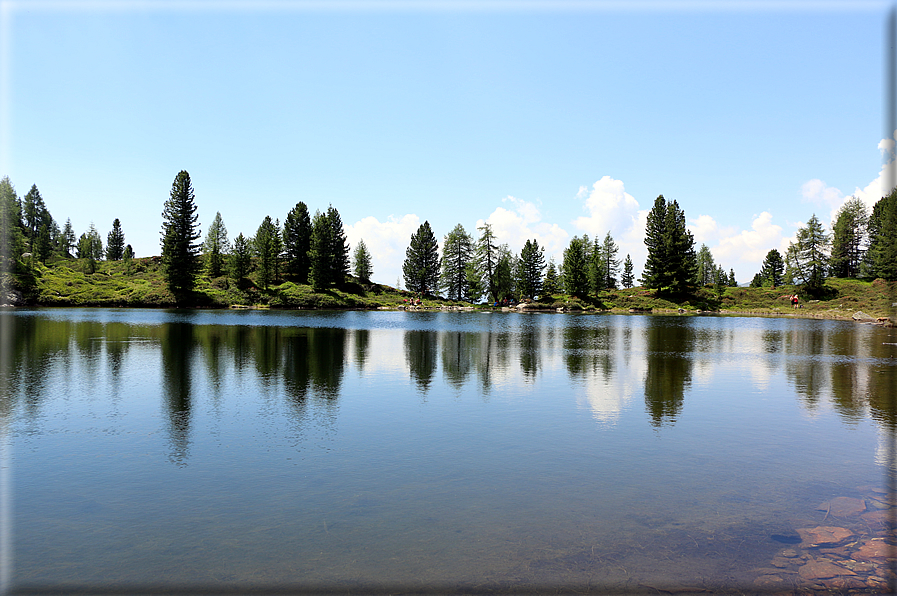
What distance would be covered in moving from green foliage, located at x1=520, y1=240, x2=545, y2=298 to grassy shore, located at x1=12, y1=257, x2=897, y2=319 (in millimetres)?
8980

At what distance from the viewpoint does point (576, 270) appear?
515 feet

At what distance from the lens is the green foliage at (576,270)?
156 meters

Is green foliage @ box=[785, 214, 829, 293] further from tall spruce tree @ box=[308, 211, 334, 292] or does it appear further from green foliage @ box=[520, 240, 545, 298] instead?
tall spruce tree @ box=[308, 211, 334, 292]

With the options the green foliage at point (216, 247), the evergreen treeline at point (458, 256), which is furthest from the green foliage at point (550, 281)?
the green foliage at point (216, 247)

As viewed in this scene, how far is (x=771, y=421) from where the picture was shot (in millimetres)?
22953

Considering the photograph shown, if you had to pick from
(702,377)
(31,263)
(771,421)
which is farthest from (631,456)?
(31,263)

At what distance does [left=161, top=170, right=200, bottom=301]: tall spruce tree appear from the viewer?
13300cm

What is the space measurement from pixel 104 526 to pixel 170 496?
1852 millimetres

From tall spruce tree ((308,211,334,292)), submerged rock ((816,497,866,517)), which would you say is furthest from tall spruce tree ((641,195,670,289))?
submerged rock ((816,497,866,517))

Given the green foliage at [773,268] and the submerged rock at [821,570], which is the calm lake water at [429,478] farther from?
the green foliage at [773,268]

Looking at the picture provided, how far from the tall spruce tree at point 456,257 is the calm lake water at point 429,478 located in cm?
14507

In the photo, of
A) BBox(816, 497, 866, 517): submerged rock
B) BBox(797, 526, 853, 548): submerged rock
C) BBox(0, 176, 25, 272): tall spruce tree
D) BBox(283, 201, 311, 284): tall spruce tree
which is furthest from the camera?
BBox(283, 201, 311, 284): tall spruce tree

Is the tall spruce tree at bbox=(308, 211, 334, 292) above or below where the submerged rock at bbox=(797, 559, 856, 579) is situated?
above

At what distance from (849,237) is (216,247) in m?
202
